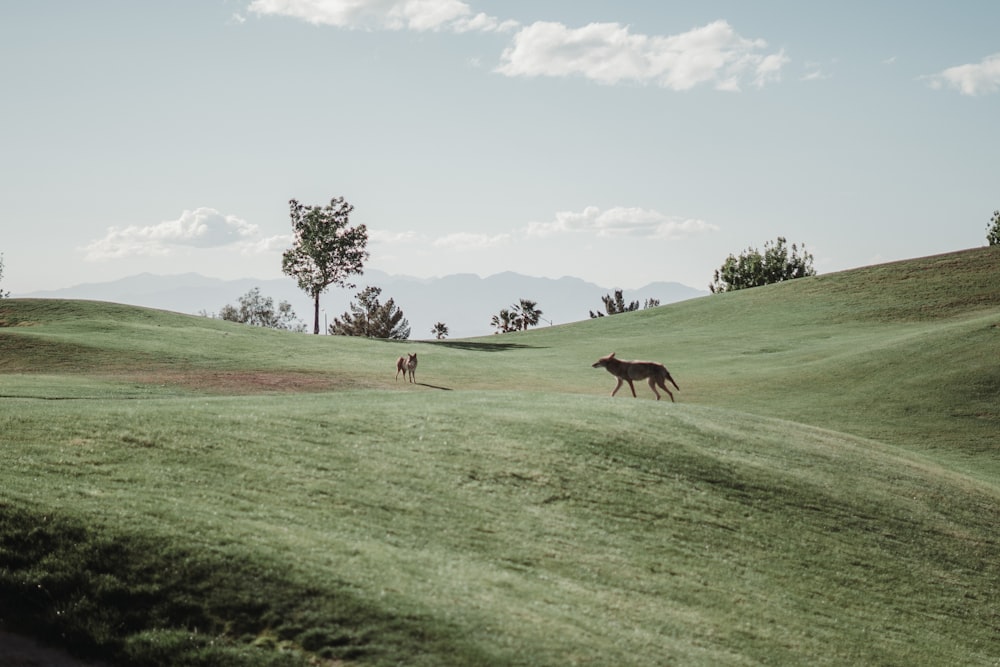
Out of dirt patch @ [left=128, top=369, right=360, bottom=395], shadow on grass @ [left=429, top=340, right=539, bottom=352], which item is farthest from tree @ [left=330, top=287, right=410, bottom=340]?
dirt patch @ [left=128, top=369, right=360, bottom=395]

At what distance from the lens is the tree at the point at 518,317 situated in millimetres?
133500

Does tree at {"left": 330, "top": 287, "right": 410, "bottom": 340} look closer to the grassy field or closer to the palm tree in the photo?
the palm tree

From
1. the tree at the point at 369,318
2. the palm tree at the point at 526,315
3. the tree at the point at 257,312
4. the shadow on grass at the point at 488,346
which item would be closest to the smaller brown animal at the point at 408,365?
the shadow on grass at the point at 488,346

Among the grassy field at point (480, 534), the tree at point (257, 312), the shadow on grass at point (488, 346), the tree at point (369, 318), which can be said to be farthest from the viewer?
the tree at point (257, 312)

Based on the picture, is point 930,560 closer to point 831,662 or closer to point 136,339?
point 831,662

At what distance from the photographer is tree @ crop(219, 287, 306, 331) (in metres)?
189

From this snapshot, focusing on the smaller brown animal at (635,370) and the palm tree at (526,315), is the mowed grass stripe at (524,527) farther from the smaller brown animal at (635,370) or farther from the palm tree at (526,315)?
the palm tree at (526,315)

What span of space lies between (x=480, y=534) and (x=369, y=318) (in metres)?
132

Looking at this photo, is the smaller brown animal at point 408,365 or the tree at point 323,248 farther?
the tree at point 323,248

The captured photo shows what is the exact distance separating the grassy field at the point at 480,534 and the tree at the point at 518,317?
101 meters

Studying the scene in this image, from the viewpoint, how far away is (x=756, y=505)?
19.1m

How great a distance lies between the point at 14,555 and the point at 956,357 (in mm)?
42729

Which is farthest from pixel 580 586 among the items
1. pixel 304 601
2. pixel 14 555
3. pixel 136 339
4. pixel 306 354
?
pixel 136 339

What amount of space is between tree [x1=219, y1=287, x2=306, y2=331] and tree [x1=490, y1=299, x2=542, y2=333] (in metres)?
66.3
